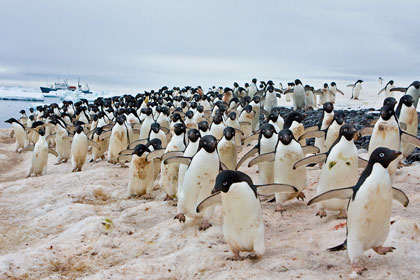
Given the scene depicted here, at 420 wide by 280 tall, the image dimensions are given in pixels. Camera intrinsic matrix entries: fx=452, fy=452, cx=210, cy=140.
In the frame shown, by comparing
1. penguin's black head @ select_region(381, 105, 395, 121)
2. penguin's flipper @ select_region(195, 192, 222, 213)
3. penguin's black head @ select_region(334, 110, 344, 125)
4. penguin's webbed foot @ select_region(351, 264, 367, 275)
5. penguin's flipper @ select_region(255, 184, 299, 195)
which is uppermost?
penguin's black head @ select_region(381, 105, 395, 121)

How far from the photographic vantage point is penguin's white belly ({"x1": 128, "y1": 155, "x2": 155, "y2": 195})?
7211 mm

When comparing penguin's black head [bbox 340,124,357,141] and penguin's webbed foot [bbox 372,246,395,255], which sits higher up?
penguin's black head [bbox 340,124,357,141]

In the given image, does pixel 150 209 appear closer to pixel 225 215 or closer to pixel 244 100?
pixel 225 215

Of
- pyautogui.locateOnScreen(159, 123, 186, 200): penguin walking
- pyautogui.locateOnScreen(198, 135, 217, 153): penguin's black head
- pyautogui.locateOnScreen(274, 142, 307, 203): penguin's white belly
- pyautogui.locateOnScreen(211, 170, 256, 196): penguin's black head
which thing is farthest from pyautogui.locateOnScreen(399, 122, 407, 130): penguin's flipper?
pyautogui.locateOnScreen(211, 170, 256, 196): penguin's black head

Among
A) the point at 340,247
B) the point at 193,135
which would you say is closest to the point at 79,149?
the point at 193,135

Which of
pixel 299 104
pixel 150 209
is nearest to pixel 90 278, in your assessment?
pixel 150 209

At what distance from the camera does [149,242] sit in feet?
17.1

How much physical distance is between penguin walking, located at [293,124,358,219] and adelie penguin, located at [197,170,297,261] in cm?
127

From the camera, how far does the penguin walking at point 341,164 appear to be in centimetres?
505

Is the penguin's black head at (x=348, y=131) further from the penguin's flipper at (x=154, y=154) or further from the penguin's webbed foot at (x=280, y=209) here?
the penguin's flipper at (x=154, y=154)

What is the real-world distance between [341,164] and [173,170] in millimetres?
2652

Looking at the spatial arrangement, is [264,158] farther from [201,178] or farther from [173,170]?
[173,170]

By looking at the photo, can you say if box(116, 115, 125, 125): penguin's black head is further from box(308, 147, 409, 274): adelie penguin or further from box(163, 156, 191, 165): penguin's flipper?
box(308, 147, 409, 274): adelie penguin

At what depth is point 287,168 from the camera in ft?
19.4
